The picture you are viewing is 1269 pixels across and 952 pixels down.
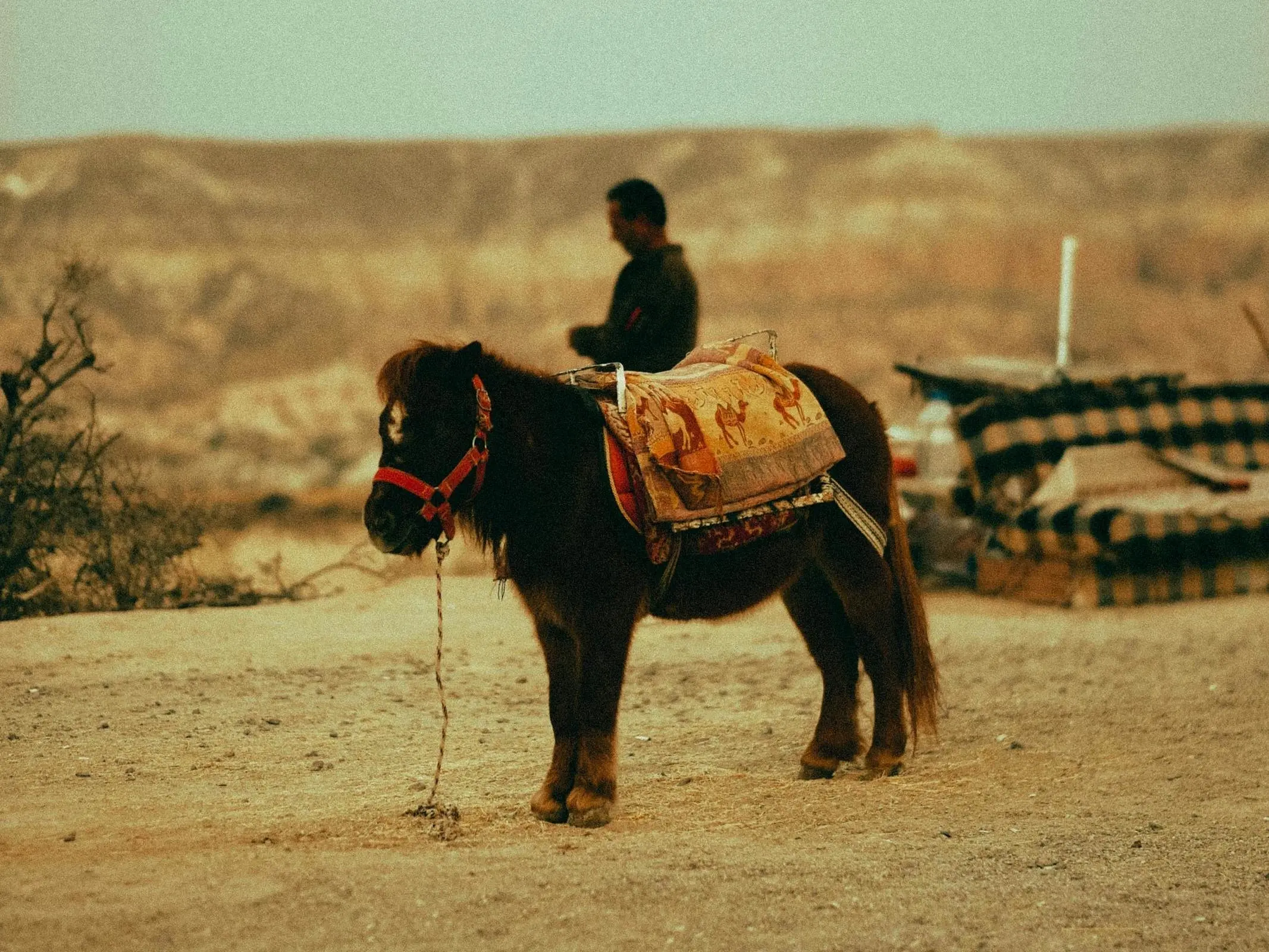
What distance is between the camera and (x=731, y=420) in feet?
17.6

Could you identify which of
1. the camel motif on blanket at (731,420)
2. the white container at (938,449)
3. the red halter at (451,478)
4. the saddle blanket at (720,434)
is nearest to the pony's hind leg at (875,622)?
the saddle blanket at (720,434)

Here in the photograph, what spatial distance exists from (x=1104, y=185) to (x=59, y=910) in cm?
3642

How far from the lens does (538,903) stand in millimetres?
4152

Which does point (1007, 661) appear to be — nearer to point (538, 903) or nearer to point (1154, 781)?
point (1154, 781)

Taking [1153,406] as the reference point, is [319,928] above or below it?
below

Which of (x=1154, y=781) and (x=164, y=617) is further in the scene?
(x=164, y=617)

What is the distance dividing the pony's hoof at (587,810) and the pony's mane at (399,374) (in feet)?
4.66

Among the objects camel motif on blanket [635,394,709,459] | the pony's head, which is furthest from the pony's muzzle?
camel motif on blanket [635,394,709,459]

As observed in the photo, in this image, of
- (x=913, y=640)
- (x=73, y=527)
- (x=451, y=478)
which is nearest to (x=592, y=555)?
(x=451, y=478)

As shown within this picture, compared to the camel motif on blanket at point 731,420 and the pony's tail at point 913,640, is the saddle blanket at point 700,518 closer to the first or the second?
the camel motif on blanket at point 731,420

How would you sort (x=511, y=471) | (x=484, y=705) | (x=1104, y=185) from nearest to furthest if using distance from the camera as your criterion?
(x=511, y=471) → (x=484, y=705) → (x=1104, y=185)

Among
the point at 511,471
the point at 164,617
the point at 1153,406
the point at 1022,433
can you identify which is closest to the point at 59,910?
the point at 511,471

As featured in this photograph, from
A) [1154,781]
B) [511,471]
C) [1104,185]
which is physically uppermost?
[1104,185]

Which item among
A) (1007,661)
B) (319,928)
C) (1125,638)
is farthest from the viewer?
(1125,638)
